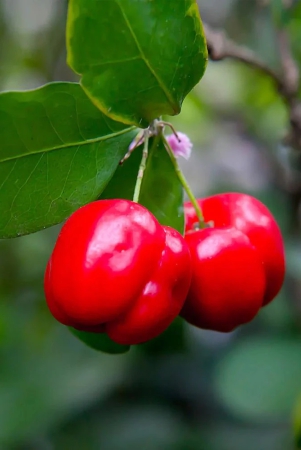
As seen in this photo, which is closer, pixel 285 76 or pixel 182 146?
pixel 182 146

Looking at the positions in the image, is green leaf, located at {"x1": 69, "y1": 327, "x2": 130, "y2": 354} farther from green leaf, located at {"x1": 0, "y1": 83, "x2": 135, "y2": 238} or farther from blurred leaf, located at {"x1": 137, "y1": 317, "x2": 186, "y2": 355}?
blurred leaf, located at {"x1": 137, "y1": 317, "x2": 186, "y2": 355}

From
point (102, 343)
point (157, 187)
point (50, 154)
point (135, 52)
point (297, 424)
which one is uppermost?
point (135, 52)

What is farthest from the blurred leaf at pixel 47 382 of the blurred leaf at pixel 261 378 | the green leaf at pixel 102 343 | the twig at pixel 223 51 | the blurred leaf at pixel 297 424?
the twig at pixel 223 51

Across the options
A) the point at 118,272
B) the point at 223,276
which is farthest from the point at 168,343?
the point at 118,272

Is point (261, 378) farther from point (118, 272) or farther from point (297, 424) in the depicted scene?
point (118, 272)

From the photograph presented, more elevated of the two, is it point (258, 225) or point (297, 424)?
point (258, 225)

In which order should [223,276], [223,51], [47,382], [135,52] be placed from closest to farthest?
[135,52] < [223,276] < [223,51] < [47,382]

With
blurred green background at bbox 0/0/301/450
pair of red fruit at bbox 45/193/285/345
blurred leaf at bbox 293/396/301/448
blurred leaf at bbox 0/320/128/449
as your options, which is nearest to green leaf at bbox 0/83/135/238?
A: pair of red fruit at bbox 45/193/285/345
